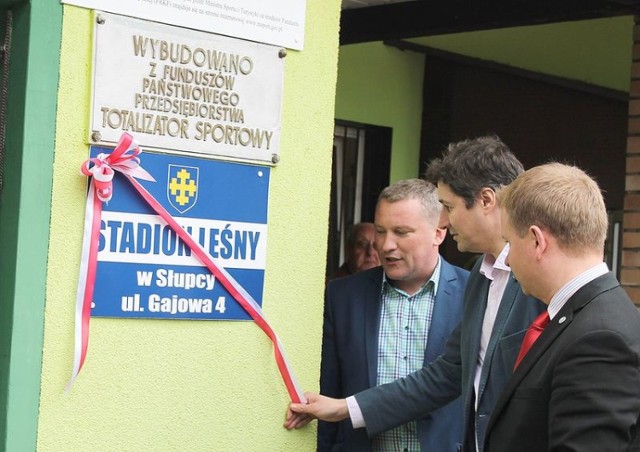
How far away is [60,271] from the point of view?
305 centimetres

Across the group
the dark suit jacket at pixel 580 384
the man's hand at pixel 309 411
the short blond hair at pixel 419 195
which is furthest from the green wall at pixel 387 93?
the dark suit jacket at pixel 580 384

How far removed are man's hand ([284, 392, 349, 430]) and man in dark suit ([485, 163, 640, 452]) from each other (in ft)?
3.06

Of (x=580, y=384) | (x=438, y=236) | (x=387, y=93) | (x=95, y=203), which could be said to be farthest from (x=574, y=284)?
(x=387, y=93)

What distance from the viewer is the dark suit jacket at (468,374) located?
3.38 metres

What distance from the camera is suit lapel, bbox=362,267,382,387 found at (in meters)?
4.04

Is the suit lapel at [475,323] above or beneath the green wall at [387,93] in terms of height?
beneath

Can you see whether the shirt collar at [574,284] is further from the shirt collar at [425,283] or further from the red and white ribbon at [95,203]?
the shirt collar at [425,283]

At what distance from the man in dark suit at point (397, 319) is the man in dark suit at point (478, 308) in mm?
214

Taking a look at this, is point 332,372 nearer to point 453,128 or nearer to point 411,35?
point 411,35

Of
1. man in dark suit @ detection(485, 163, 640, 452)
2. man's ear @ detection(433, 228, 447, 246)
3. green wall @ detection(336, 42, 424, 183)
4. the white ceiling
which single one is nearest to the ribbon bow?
man in dark suit @ detection(485, 163, 640, 452)

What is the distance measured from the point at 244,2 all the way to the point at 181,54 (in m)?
0.30

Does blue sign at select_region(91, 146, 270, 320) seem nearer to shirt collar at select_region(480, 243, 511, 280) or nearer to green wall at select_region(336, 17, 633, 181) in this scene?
shirt collar at select_region(480, 243, 511, 280)

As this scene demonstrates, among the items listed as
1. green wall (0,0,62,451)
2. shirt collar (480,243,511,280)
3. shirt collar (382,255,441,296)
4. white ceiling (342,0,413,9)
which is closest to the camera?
green wall (0,0,62,451)

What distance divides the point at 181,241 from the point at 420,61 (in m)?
5.89
